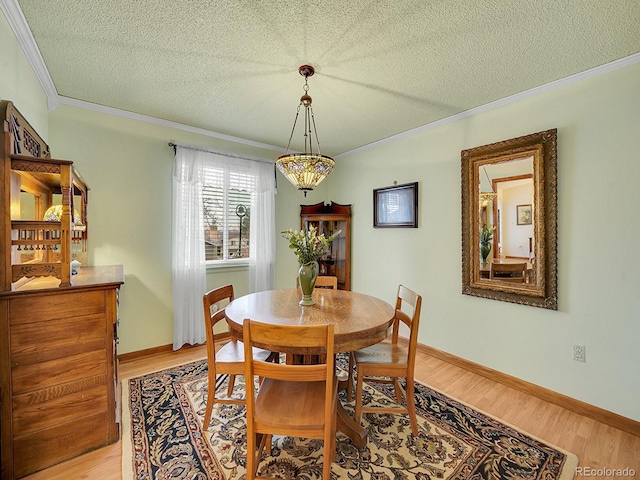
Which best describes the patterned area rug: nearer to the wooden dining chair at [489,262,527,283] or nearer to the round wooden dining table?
the round wooden dining table

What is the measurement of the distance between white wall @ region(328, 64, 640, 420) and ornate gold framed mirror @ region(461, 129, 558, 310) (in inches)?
2.9

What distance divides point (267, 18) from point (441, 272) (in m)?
2.70

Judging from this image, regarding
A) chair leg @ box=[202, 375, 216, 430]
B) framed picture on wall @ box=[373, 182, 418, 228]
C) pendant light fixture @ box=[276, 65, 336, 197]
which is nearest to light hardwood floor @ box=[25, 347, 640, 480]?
chair leg @ box=[202, 375, 216, 430]

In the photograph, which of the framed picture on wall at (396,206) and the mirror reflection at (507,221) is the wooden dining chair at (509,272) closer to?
the mirror reflection at (507,221)

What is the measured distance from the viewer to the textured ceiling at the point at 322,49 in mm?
1563

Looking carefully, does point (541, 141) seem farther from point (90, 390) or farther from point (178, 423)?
point (90, 390)

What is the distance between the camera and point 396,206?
11.6ft

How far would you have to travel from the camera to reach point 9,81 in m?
A: 1.67

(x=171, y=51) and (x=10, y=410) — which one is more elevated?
(x=171, y=51)

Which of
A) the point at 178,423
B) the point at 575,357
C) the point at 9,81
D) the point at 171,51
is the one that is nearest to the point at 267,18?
the point at 171,51

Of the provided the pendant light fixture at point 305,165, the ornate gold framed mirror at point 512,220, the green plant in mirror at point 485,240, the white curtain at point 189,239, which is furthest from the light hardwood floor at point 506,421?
the pendant light fixture at point 305,165

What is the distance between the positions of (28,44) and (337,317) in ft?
8.64

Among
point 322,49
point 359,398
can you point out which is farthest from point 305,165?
point 359,398

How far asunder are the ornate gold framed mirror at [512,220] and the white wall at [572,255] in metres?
0.07
